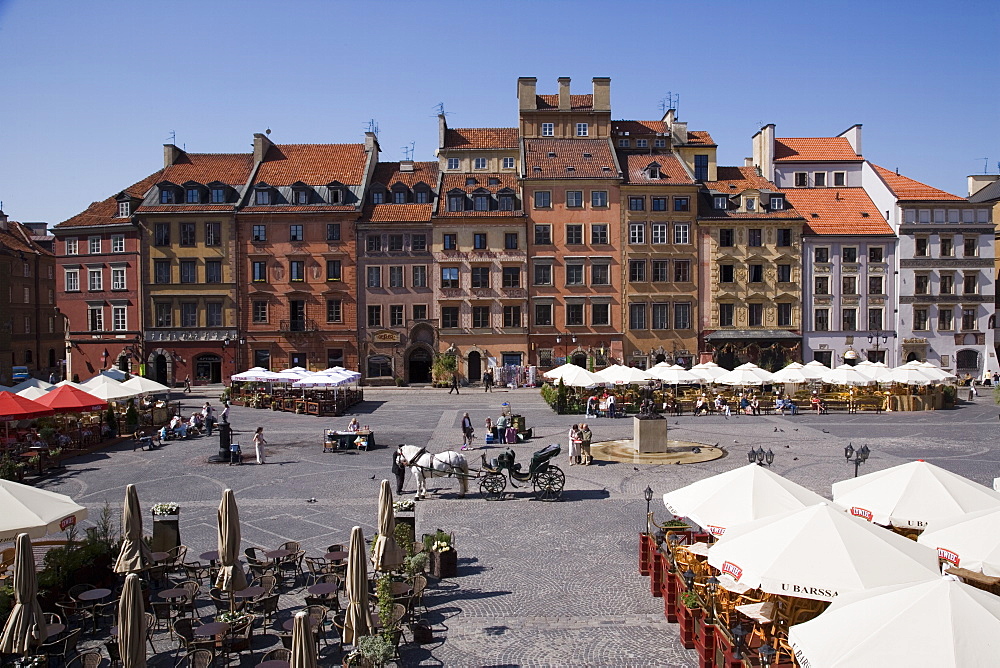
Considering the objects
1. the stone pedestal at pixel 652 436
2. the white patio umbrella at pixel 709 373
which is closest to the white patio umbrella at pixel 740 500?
the stone pedestal at pixel 652 436

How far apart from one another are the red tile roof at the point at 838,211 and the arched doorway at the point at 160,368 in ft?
151

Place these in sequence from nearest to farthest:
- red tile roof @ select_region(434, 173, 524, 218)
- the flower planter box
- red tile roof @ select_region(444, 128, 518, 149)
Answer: the flower planter box → red tile roof @ select_region(434, 173, 524, 218) → red tile roof @ select_region(444, 128, 518, 149)

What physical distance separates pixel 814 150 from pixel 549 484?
1997 inches

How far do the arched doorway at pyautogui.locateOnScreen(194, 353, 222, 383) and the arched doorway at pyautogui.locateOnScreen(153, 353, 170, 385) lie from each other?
2172 mm

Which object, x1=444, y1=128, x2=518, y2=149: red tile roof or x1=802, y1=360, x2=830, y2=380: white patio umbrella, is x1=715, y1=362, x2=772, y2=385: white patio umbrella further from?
x1=444, y1=128, x2=518, y2=149: red tile roof

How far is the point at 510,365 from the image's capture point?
54.9 meters

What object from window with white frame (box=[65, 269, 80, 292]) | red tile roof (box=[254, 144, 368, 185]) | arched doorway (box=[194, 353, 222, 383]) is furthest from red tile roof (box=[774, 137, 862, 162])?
window with white frame (box=[65, 269, 80, 292])

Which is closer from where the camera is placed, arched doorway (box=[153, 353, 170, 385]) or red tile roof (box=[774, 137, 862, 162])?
arched doorway (box=[153, 353, 170, 385])

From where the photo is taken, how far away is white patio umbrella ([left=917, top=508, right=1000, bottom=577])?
10.3 meters

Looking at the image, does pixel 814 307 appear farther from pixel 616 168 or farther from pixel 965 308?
pixel 616 168

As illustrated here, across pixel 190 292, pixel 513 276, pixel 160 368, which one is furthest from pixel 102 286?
pixel 513 276

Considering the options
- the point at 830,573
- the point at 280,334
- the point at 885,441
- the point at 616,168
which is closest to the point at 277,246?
the point at 280,334

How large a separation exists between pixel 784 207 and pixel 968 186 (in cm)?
2209

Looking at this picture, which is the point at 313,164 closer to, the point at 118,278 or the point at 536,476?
the point at 118,278
